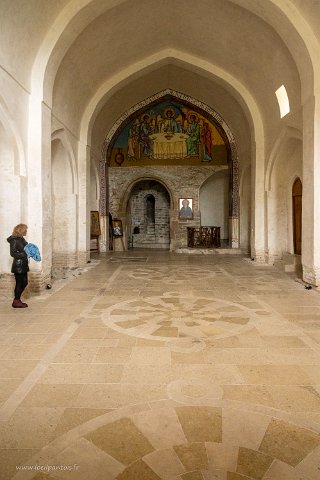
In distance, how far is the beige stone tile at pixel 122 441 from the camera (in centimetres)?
232

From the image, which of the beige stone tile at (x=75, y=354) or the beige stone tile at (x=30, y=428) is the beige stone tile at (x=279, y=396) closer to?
the beige stone tile at (x=30, y=428)

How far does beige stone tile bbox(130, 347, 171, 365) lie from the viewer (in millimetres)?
3863

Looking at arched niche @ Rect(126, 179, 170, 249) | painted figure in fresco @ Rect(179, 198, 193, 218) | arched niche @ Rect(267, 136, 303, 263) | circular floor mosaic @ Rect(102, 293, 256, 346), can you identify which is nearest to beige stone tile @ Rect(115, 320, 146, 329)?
circular floor mosaic @ Rect(102, 293, 256, 346)

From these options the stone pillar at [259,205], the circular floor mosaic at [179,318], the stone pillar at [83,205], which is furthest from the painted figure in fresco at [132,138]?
the circular floor mosaic at [179,318]

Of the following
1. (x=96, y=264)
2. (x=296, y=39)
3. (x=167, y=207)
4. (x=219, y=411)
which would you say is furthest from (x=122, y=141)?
Result: (x=219, y=411)

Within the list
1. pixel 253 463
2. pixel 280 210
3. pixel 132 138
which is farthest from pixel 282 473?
pixel 132 138

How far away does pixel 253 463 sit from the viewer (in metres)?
2.23

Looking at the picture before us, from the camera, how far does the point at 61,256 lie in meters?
11.3

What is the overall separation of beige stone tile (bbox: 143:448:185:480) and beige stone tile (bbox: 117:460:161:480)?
0.03 metres

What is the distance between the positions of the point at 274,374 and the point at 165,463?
67.9 inches

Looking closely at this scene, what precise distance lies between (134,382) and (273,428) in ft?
4.34

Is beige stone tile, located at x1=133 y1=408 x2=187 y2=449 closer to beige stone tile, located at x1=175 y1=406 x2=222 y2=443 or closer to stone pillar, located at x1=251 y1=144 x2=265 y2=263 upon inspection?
beige stone tile, located at x1=175 y1=406 x2=222 y2=443

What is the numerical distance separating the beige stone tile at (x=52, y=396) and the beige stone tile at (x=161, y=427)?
660 mm

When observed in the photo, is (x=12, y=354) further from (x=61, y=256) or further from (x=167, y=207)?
(x=167, y=207)
